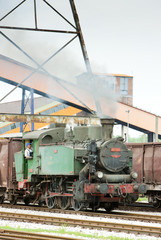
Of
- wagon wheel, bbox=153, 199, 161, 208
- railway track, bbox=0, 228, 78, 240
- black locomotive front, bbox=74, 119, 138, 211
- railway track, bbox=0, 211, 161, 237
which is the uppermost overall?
black locomotive front, bbox=74, 119, 138, 211

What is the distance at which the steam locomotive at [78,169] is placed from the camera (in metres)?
14.9

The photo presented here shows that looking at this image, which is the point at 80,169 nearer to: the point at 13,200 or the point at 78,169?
the point at 78,169

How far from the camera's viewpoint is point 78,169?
50.2ft

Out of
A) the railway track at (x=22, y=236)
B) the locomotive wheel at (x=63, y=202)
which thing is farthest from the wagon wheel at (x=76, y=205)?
the railway track at (x=22, y=236)

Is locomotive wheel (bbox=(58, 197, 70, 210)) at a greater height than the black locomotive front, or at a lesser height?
lesser

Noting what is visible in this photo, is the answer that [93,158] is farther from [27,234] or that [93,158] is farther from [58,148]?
[27,234]

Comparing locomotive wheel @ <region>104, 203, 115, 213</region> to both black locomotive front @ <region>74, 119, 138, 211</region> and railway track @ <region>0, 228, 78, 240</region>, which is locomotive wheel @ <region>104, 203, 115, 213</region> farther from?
railway track @ <region>0, 228, 78, 240</region>

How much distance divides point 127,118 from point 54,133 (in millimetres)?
24479

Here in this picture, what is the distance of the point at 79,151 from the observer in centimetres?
1520

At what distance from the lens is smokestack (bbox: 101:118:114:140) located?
48.5 feet

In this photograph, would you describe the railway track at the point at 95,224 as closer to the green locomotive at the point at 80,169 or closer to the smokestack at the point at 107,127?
the green locomotive at the point at 80,169

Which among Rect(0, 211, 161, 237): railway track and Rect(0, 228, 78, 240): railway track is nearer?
Rect(0, 228, 78, 240): railway track

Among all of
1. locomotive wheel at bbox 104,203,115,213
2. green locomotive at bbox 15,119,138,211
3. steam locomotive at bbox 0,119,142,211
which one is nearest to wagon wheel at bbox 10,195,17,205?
steam locomotive at bbox 0,119,142,211

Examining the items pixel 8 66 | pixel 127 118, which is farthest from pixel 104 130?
pixel 127 118
